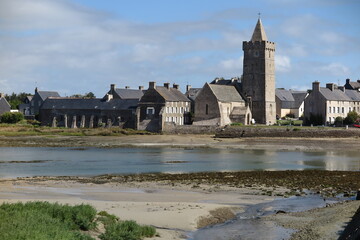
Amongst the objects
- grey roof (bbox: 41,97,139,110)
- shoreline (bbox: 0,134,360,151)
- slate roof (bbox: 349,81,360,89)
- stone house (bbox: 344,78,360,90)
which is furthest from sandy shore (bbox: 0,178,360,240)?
stone house (bbox: 344,78,360,90)

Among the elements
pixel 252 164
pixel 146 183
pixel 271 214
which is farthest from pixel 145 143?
pixel 271 214

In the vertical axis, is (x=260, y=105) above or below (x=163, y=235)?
above

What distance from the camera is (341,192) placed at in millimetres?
26922

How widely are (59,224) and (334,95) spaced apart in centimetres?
6320

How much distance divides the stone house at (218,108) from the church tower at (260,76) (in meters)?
1.73

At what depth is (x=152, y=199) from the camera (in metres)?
24.2

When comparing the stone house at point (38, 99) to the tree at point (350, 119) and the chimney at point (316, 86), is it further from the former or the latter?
the tree at point (350, 119)

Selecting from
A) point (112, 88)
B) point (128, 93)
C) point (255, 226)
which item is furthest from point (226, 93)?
point (255, 226)

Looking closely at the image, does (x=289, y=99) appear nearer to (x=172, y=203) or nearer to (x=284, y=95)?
(x=284, y=95)

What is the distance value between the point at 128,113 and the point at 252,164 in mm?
38156

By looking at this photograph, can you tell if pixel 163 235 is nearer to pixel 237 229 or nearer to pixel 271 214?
pixel 237 229

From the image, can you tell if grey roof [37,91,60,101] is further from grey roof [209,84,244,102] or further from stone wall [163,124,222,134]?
grey roof [209,84,244,102]

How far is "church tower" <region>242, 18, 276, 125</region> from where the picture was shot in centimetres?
7575

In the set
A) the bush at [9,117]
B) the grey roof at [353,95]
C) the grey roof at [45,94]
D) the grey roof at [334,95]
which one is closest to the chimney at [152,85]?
the bush at [9,117]
